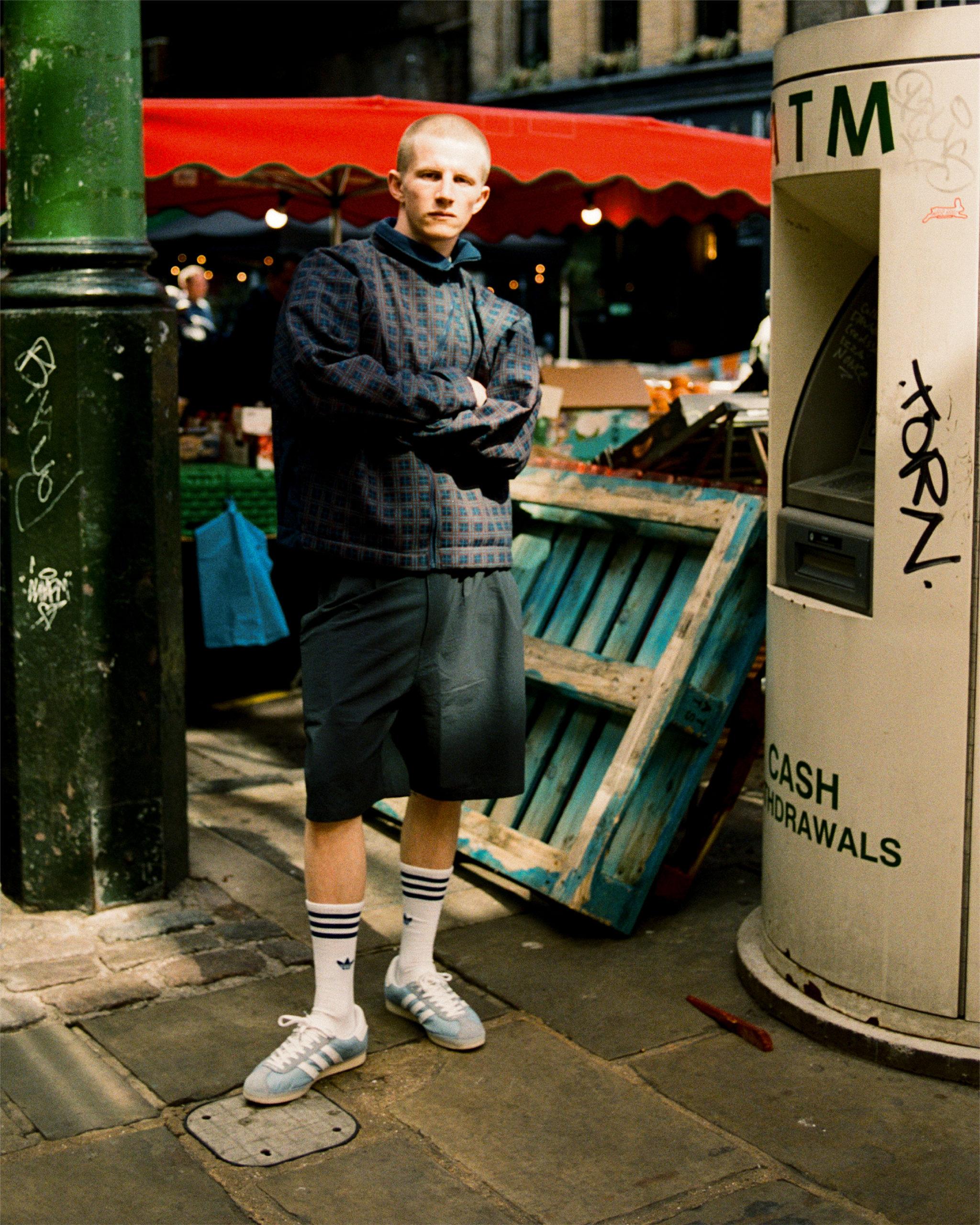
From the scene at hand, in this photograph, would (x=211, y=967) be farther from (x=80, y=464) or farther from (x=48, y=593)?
(x=80, y=464)

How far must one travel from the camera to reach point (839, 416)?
129 inches

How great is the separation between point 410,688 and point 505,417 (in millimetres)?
593

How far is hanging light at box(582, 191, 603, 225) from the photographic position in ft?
25.4

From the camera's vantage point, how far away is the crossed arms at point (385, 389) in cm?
279

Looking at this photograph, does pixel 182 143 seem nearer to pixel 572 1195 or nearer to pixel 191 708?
pixel 191 708

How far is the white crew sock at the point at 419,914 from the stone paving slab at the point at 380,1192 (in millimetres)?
568

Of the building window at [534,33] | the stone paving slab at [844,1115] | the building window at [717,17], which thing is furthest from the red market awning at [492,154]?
the building window at [534,33]

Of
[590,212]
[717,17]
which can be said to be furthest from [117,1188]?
[717,17]

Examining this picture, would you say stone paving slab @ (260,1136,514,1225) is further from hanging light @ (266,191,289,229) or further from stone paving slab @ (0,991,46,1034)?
hanging light @ (266,191,289,229)

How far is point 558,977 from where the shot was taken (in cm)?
347

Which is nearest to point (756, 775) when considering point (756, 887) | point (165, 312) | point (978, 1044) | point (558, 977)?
point (756, 887)

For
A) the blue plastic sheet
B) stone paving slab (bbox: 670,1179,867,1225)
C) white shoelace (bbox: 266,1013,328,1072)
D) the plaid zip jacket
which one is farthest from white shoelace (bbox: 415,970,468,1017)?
the blue plastic sheet

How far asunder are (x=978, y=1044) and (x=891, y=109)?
6.30ft

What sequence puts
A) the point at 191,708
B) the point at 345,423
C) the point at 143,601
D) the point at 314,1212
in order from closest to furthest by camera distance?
the point at 314,1212 → the point at 345,423 → the point at 143,601 → the point at 191,708
